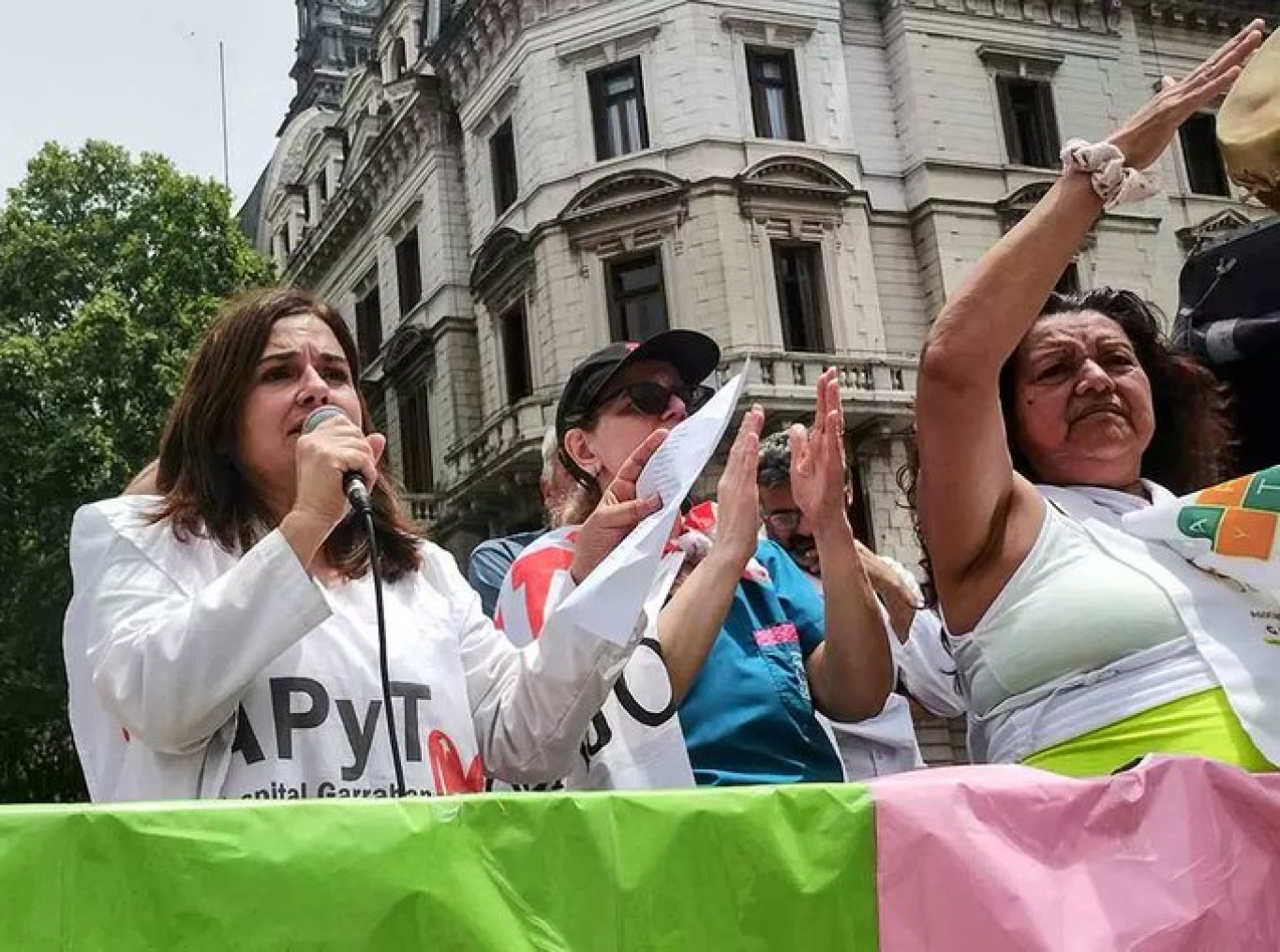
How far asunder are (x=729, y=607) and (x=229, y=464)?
2.83 feet

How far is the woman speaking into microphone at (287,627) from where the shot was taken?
1.58 m

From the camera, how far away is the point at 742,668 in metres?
2.42

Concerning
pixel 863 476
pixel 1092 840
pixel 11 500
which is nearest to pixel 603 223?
pixel 863 476

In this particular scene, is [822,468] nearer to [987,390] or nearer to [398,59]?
[987,390]

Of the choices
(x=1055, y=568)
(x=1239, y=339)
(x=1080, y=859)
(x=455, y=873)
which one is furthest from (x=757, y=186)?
(x=455, y=873)

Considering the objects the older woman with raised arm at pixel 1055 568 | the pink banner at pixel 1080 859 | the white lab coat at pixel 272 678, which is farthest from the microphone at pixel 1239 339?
the white lab coat at pixel 272 678

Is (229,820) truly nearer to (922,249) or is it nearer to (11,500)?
(922,249)

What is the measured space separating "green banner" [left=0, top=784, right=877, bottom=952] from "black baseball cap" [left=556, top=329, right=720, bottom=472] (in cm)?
142

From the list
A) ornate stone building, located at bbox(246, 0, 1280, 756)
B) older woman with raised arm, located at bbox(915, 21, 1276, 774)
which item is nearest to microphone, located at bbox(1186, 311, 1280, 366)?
older woman with raised arm, located at bbox(915, 21, 1276, 774)

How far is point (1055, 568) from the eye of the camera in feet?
6.05

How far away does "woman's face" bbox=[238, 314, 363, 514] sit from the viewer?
1.97 meters

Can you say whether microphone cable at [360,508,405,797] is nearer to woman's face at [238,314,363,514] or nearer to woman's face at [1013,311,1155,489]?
woman's face at [238,314,363,514]

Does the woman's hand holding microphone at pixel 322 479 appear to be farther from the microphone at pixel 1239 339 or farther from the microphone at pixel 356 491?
the microphone at pixel 1239 339

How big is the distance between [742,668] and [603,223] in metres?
15.1
